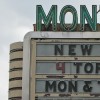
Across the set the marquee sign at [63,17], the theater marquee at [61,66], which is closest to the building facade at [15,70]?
the marquee sign at [63,17]

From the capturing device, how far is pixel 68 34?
50500 mm

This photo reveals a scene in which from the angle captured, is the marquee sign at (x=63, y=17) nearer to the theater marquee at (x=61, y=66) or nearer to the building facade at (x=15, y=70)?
the theater marquee at (x=61, y=66)

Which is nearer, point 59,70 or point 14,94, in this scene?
point 59,70

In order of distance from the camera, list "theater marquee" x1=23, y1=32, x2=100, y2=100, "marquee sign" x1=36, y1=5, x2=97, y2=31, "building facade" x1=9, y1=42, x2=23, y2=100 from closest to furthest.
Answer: "theater marquee" x1=23, y1=32, x2=100, y2=100
"marquee sign" x1=36, y1=5, x2=97, y2=31
"building facade" x1=9, y1=42, x2=23, y2=100

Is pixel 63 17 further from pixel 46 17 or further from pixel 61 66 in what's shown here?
pixel 61 66

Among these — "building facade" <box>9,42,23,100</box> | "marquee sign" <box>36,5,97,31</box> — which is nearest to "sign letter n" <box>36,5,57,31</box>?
"marquee sign" <box>36,5,97,31</box>

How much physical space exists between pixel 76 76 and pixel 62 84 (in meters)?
1.23

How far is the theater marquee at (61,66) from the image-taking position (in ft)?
163

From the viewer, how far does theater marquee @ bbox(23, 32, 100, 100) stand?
1955 inches

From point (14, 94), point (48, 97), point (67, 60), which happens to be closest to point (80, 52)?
point (67, 60)

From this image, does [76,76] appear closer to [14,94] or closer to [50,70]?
[50,70]

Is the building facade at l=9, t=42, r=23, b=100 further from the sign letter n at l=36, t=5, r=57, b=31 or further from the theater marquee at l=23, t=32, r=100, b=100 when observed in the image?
the theater marquee at l=23, t=32, r=100, b=100

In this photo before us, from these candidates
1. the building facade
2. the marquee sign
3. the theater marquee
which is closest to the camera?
the theater marquee

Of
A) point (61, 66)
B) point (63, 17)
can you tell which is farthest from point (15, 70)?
point (61, 66)
